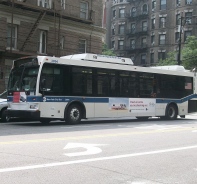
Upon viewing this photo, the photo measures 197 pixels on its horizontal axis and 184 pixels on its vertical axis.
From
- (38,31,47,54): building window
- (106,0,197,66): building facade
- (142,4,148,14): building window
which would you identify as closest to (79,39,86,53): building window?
(38,31,47,54): building window

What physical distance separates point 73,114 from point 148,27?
5082cm

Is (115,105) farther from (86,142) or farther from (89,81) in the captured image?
(86,142)

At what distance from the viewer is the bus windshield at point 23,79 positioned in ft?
49.9

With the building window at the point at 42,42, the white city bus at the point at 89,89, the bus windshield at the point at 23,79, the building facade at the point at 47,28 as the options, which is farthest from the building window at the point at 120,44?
the bus windshield at the point at 23,79

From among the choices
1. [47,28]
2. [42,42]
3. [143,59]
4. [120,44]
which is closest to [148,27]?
[143,59]

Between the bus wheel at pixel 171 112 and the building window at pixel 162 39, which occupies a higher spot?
the building window at pixel 162 39

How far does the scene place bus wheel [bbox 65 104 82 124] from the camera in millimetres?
16078

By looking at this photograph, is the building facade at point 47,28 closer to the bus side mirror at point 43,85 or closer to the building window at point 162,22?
the bus side mirror at point 43,85

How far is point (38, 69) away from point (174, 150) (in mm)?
7807

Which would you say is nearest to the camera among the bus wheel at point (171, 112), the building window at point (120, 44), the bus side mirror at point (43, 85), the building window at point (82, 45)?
the bus side mirror at point (43, 85)

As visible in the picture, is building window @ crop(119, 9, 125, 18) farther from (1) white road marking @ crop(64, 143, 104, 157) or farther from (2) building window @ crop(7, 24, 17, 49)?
(1) white road marking @ crop(64, 143, 104, 157)

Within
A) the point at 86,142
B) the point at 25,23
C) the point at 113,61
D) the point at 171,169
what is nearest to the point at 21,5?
the point at 25,23

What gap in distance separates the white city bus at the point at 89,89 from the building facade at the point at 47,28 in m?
10.9

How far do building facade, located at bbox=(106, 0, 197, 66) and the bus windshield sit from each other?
4507 centimetres
